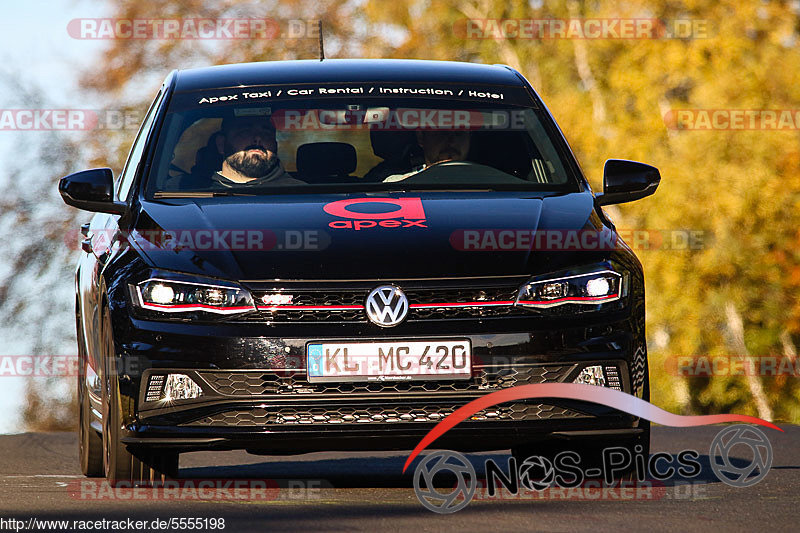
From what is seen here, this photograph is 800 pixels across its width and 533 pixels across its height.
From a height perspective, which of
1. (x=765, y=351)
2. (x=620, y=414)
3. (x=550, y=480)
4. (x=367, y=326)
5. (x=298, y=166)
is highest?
(x=298, y=166)

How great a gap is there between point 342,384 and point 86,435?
2454 mm

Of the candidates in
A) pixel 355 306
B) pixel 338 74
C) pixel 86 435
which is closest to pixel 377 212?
pixel 355 306

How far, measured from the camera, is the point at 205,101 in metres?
7.86

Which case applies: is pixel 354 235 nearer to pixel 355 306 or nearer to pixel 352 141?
pixel 355 306

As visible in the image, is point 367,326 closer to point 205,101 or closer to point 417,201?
point 417,201

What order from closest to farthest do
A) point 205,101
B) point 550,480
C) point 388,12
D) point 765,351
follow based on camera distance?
point 550,480, point 205,101, point 765,351, point 388,12

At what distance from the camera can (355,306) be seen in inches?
236

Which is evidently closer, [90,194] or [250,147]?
[90,194]

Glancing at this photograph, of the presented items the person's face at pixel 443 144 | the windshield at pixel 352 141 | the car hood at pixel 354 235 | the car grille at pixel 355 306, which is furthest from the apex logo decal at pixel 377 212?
the person's face at pixel 443 144

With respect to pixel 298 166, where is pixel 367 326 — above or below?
below

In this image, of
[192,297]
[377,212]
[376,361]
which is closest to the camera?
[376,361]

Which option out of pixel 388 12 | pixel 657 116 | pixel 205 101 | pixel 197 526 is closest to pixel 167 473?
pixel 197 526

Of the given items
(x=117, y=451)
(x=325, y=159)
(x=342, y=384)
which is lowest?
(x=117, y=451)

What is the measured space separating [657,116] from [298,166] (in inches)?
1138
